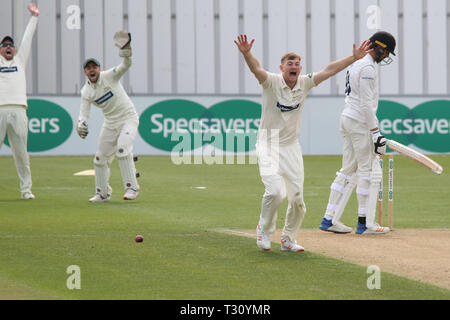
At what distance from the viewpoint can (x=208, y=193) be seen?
15750mm

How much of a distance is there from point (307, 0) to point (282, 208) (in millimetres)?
21270

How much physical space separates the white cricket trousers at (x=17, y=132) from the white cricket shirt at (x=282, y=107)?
649 cm

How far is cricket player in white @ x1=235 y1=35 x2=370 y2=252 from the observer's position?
8.70 meters

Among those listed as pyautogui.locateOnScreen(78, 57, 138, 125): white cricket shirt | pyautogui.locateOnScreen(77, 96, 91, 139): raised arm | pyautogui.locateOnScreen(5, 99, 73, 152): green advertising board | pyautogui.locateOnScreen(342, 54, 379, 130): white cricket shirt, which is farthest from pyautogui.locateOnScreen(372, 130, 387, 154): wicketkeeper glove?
pyautogui.locateOnScreen(5, 99, 73, 152): green advertising board

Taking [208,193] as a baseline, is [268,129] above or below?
above

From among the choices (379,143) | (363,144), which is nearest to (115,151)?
(363,144)

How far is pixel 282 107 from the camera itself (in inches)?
347

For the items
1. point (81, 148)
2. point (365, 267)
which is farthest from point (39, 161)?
point (365, 267)

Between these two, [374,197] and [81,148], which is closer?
[374,197]

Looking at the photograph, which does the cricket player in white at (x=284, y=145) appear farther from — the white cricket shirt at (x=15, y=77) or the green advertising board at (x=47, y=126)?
the green advertising board at (x=47, y=126)

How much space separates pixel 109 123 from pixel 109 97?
→ 1.42 ft

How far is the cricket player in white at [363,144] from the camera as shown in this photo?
10.1 metres

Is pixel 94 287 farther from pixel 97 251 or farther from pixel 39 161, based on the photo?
pixel 39 161

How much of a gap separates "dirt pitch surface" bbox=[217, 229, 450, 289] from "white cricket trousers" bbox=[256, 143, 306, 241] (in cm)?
35
